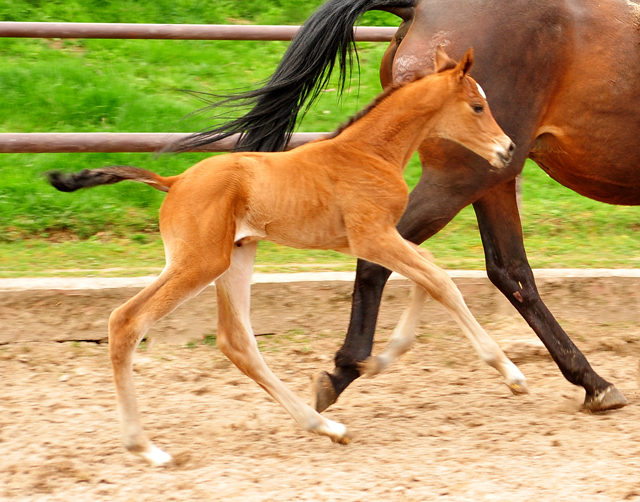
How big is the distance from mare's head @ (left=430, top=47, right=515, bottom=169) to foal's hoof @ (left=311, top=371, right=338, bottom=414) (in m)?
1.11

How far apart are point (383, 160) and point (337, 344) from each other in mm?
1480

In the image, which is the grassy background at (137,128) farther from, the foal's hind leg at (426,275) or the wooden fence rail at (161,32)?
the foal's hind leg at (426,275)

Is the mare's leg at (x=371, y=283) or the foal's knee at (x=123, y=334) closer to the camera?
the foal's knee at (x=123, y=334)

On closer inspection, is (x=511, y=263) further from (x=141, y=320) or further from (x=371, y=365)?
(x=141, y=320)

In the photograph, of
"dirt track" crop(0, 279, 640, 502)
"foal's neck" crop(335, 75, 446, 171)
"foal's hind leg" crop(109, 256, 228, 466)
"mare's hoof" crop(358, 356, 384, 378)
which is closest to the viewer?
"dirt track" crop(0, 279, 640, 502)

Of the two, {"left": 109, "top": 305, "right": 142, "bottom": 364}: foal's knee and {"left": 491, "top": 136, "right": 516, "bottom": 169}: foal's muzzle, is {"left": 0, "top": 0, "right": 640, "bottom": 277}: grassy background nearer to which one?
{"left": 491, "top": 136, "right": 516, "bottom": 169}: foal's muzzle

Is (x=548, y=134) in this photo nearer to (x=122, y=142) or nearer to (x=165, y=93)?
(x=122, y=142)

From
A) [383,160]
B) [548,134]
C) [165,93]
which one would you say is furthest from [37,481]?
[165,93]

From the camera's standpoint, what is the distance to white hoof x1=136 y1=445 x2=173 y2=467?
2900 millimetres

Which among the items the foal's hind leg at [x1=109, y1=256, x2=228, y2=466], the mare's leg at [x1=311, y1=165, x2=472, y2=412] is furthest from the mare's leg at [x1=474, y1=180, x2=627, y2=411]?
the foal's hind leg at [x1=109, y1=256, x2=228, y2=466]

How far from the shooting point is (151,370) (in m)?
3.99

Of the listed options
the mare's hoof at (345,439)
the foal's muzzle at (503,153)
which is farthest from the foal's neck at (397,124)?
the mare's hoof at (345,439)

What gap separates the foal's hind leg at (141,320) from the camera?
285 cm

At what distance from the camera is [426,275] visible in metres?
2.95
